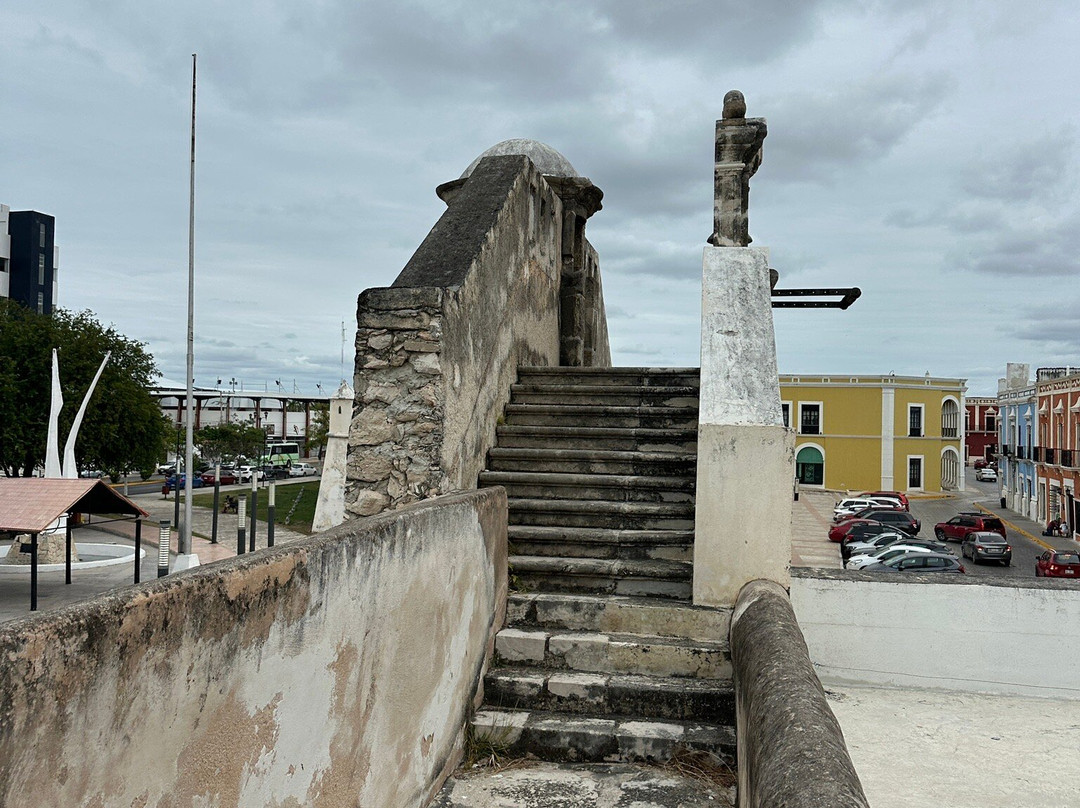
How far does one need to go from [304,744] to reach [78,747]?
863 mm

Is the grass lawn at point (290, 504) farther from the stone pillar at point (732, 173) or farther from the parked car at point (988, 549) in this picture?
the stone pillar at point (732, 173)

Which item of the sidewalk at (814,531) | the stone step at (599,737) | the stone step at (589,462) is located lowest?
the sidewalk at (814,531)

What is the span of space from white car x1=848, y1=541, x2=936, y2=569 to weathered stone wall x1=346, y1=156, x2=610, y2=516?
15.1 metres

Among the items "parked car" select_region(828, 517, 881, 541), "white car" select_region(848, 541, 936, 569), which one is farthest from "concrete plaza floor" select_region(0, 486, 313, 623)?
"parked car" select_region(828, 517, 881, 541)

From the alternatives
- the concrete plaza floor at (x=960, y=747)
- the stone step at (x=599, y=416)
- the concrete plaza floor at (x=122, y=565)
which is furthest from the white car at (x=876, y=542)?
the concrete plaza floor at (x=960, y=747)

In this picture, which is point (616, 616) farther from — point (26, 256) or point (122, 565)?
point (26, 256)

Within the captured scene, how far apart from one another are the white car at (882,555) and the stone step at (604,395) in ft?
46.4

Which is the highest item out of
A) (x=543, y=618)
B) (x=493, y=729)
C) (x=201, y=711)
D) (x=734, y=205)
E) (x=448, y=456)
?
(x=734, y=205)

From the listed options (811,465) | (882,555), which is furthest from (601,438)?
(811,465)

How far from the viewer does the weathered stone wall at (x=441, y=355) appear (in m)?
4.34

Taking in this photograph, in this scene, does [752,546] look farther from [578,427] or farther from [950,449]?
[950,449]

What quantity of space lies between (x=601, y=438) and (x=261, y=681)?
367cm

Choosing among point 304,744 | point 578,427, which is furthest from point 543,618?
point 304,744

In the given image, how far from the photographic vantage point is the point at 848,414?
4641cm
